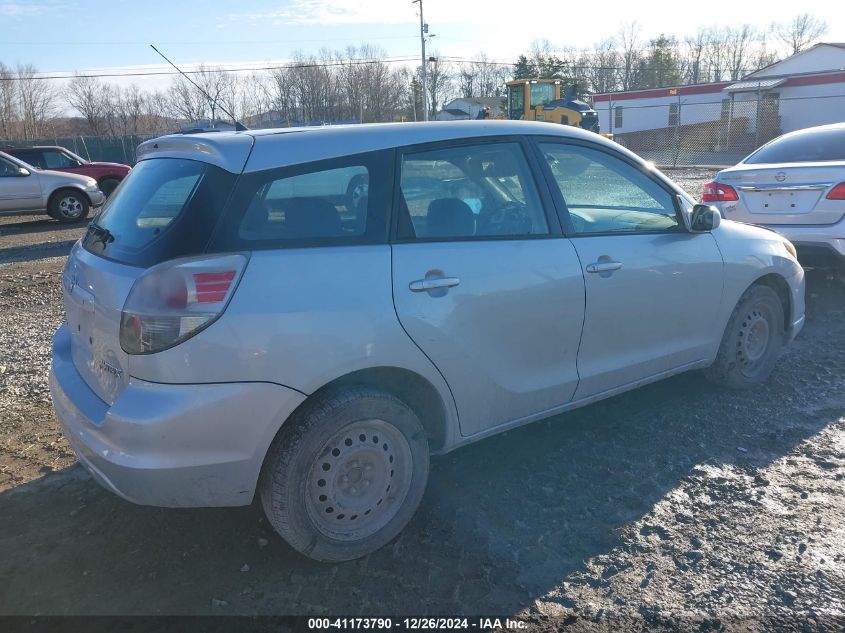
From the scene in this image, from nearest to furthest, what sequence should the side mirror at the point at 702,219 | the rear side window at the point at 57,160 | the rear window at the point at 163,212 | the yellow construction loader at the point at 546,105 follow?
the rear window at the point at 163,212 → the side mirror at the point at 702,219 → the rear side window at the point at 57,160 → the yellow construction loader at the point at 546,105

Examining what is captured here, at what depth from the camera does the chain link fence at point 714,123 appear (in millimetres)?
31328

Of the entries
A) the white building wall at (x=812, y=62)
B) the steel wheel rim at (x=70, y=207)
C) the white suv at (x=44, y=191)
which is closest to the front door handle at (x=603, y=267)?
the white suv at (x=44, y=191)

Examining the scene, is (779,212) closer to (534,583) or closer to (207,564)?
(534,583)

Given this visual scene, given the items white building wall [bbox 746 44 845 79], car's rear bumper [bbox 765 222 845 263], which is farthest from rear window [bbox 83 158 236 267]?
white building wall [bbox 746 44 845 79]

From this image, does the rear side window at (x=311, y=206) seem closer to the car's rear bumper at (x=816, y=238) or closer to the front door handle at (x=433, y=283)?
the front door handle at (x=433, y=283)

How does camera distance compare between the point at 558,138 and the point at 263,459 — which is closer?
the point at 263,459

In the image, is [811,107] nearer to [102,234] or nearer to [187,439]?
[102,234]

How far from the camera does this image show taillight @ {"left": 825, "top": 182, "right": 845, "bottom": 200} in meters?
6.26

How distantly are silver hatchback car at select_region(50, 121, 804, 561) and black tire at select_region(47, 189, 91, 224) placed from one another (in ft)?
43.5

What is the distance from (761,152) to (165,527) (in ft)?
23.0

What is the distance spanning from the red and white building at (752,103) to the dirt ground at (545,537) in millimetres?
28433

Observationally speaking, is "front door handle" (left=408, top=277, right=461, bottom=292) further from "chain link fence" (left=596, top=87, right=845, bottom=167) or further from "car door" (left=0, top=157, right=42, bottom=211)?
"chain link fence" (left=596, top=87, right=845, bottom=167)

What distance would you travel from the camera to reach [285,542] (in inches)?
121

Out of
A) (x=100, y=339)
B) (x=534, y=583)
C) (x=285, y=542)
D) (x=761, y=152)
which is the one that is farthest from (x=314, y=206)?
(x=761, y=152)
